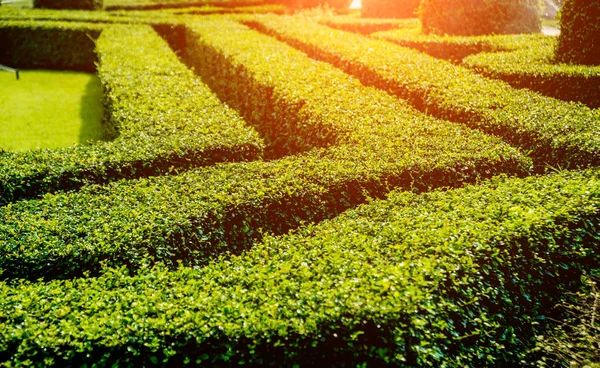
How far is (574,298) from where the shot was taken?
6.32m

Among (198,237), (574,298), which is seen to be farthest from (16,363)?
(574,298)

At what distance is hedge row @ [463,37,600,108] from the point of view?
1162cm

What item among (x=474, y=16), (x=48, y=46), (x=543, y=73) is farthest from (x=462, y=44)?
(x=48, y=46)

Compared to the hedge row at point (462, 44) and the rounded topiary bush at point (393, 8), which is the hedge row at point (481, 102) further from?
the rounded topiary bush at point (393, 8)

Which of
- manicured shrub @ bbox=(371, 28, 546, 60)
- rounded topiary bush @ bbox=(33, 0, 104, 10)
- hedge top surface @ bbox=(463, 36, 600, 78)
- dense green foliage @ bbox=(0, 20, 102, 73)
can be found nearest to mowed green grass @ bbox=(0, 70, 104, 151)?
dense green foliage @ bbox=(0, 20, 102, 73)

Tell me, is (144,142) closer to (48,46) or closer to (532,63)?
(532,63)

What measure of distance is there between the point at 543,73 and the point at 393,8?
14.0 metres

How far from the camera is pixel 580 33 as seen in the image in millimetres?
13109

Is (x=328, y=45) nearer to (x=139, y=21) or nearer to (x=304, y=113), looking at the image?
(x=304, y=113)

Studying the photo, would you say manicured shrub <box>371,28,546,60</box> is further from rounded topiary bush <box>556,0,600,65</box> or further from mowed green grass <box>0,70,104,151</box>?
mowed green grass <box>0,70,104,151</box>

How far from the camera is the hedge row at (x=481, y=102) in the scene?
8523 millimetres

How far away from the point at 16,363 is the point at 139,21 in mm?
19387

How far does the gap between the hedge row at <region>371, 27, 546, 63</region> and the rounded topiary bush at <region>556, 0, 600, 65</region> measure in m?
1.93

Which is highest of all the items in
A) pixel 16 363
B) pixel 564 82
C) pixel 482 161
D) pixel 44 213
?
pixel 564 82
